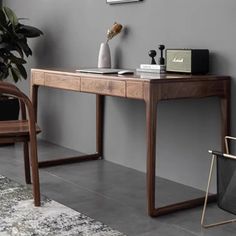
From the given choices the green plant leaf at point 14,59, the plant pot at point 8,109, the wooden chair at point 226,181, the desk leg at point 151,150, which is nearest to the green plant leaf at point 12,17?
the green plant leaf at point 14,59

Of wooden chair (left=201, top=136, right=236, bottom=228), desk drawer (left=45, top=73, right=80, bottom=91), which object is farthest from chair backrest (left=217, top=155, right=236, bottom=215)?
desk drawer (left=45, top=73, right=80, bottom=91)

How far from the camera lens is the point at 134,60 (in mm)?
3520

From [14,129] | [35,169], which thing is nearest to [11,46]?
[14,129]

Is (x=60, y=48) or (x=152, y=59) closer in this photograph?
(x=152, y=59)

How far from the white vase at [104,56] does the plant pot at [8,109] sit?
1.28 metres

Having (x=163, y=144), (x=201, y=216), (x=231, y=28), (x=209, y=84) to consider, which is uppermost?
(x=231, y=28)

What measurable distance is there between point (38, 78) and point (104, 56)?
0.51 meters

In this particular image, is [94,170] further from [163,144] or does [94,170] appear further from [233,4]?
[233,4]

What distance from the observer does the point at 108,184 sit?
10.6 feet

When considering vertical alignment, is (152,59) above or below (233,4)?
below

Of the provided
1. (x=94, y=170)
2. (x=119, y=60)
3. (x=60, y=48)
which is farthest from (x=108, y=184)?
(x=60, y=48)

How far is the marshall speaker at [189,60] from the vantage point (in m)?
2.84

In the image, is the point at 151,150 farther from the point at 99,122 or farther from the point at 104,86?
the point at 99,122

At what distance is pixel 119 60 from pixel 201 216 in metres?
1.48
